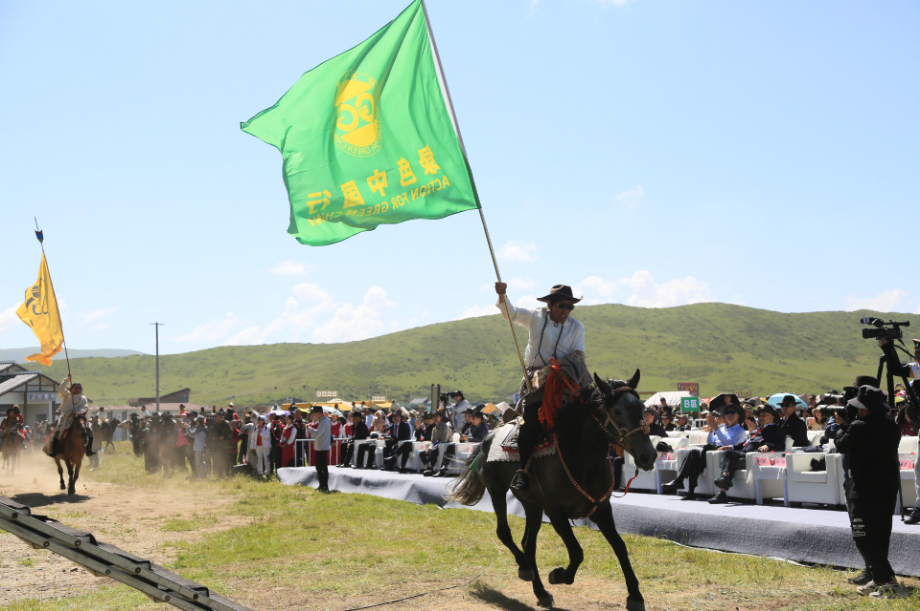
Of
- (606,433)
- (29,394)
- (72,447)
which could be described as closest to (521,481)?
(606,433)

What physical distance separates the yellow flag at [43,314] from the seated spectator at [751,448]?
15.6 meters

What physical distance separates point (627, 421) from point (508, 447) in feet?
5.88

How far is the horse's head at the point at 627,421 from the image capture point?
6.07 meters

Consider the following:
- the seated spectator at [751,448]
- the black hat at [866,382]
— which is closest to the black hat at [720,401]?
the seated spectator at [751,448]

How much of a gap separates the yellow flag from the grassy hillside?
123332 millimetres

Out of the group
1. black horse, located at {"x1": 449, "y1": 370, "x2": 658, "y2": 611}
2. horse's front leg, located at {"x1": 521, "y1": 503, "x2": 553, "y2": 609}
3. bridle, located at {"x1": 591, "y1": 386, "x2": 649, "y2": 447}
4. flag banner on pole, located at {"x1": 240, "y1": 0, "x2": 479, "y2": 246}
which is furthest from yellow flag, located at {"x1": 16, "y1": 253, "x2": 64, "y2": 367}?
bridle, located at {"x1": 591, "y1": 386, "x2": 649, "y2": 447}

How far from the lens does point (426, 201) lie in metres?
8.32

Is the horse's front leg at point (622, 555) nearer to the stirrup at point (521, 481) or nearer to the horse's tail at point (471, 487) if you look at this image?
the stirrup at point (521, 481)

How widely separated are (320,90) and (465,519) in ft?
24.8

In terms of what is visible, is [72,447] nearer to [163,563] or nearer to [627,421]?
[163,563]

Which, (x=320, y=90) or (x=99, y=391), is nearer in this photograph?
(x=320, y=90)

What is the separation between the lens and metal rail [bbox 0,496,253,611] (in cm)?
486

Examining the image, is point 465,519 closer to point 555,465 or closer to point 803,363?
point 555,465

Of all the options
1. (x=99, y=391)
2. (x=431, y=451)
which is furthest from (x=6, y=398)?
(x=99, y=391)
